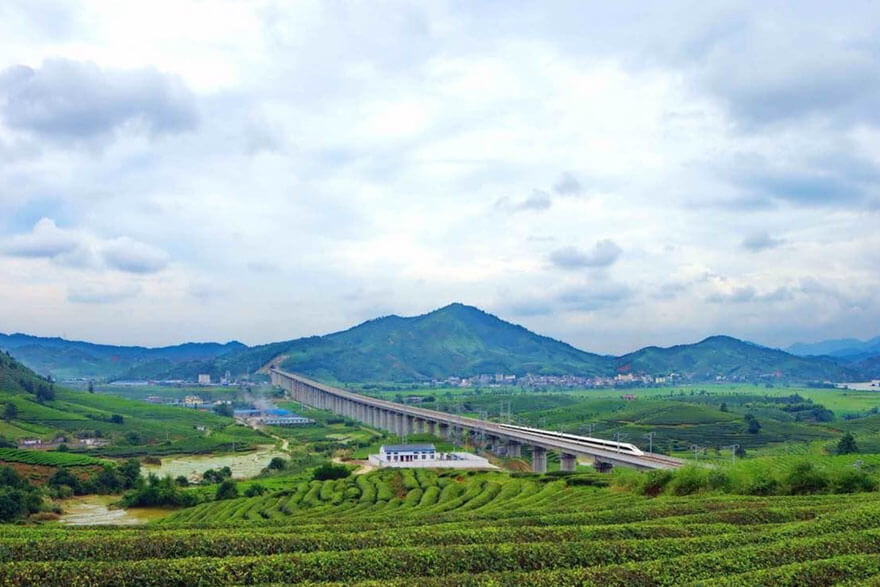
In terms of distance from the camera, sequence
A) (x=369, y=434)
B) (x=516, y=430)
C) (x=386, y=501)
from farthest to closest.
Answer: (x=369, y=434), (x=516, y=430), (x=386, y=501)

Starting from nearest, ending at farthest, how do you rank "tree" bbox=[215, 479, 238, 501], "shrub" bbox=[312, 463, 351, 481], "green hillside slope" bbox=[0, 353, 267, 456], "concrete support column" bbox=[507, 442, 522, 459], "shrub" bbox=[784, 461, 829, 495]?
1. "shrub" bbox=[784, 461, 829, 495]
2. "tree" bbox=[215, 479, 238, 501]
3. "shrub" bbox=[312, 463, 351, 481]
4. "concrete support column" bbox=[507, 442, 522, 459]
5. "green hillside slope" bbox=[0, 353, 267, 456]

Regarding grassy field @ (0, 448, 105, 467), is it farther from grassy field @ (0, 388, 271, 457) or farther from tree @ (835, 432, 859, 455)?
tree @ (835, 432, 859, 455)

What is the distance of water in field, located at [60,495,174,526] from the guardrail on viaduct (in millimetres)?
41481

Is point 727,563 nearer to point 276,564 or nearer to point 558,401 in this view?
point 276,564

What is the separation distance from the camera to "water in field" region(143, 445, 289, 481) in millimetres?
86312

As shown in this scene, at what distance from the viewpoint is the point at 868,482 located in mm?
44375

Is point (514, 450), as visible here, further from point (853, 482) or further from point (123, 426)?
point (123, 426)

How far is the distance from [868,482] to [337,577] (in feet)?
129

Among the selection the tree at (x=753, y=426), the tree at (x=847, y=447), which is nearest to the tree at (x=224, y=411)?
the tree at (x=753, y=426)

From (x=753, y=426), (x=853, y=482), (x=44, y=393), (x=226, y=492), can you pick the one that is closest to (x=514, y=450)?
(x=226, y=492)

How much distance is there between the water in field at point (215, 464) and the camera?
8631 cm

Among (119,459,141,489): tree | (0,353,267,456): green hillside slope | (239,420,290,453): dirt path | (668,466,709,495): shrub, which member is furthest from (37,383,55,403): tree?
(668,466,709,495): shrub

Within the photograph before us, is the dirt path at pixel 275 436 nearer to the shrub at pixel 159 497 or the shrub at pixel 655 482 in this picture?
the shrub at pixel 159 497

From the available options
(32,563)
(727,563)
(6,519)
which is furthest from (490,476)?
(32,563)
